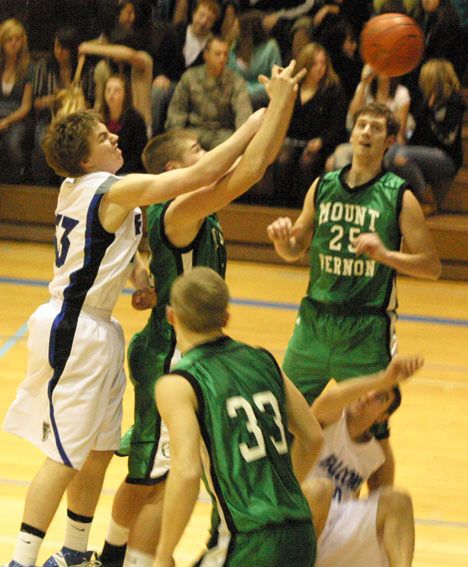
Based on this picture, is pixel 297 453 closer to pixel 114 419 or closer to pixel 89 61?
pixel 114 419

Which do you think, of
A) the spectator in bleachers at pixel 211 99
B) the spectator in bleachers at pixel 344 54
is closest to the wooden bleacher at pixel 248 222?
the spectator in bleachers at pixel 211 99

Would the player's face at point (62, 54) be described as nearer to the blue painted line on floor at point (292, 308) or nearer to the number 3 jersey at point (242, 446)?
the blue painted line on floor at point (292, 308)

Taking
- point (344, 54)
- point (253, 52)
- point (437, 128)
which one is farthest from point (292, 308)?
point (344, 54)

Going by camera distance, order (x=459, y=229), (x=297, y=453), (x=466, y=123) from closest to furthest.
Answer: (x=297, y=453) → (x=459, y=229) → (x=466, y=123)

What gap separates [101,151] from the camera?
4.27 m

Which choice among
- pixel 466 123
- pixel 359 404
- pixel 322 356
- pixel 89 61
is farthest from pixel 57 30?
pixel 359 404

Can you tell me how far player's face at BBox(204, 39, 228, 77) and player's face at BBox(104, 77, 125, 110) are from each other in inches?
33.3

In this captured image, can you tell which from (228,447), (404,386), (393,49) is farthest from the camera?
(404,386)

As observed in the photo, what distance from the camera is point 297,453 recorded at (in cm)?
346

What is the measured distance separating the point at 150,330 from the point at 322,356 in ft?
3.16

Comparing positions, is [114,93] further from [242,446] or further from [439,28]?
[242,446]

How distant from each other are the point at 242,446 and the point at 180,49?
8313mm

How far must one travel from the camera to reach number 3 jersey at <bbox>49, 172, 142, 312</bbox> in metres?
4.17

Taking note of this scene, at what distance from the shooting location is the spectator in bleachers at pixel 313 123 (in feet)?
33.2
